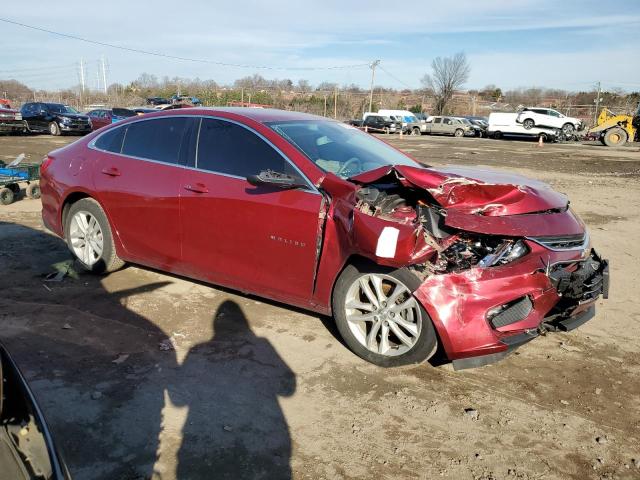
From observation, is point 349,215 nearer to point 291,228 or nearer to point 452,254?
point 291,228

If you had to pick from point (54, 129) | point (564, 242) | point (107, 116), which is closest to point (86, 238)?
point (564, 242)

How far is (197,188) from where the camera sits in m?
4.33

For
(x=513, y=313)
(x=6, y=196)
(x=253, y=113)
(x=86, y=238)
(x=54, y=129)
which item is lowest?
(x=54, y=129)

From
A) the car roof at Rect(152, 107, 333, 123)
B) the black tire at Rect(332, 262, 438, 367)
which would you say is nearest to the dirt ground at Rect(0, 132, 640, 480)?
the black tire at Rect(332, 262, 438, 367)

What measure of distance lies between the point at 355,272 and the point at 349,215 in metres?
0.39

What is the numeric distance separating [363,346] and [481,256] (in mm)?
1021

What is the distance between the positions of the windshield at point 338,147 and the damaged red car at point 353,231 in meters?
0.02

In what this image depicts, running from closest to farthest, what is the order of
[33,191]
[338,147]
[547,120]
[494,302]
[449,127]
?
1. [494,302]
2. [338,147]
3. [33,191]
4. [547,120]
5. [449,127]

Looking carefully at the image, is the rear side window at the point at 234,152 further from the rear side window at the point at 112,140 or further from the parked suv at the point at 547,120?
the parked suv at the point at 547,120

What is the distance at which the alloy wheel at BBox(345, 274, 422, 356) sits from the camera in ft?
11.5

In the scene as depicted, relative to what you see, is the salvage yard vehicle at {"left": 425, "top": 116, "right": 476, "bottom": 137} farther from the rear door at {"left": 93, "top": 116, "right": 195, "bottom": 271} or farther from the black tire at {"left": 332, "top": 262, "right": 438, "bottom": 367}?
the black tire at {"left": 332, "top": 262, "right": 438, "bottom": 367}

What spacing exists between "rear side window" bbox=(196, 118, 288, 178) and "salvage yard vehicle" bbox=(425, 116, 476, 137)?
132 ft

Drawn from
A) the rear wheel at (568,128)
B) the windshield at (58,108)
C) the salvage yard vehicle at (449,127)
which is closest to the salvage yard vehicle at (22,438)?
the windshield at (58,108)

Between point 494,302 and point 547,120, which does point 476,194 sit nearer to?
point 494,302
